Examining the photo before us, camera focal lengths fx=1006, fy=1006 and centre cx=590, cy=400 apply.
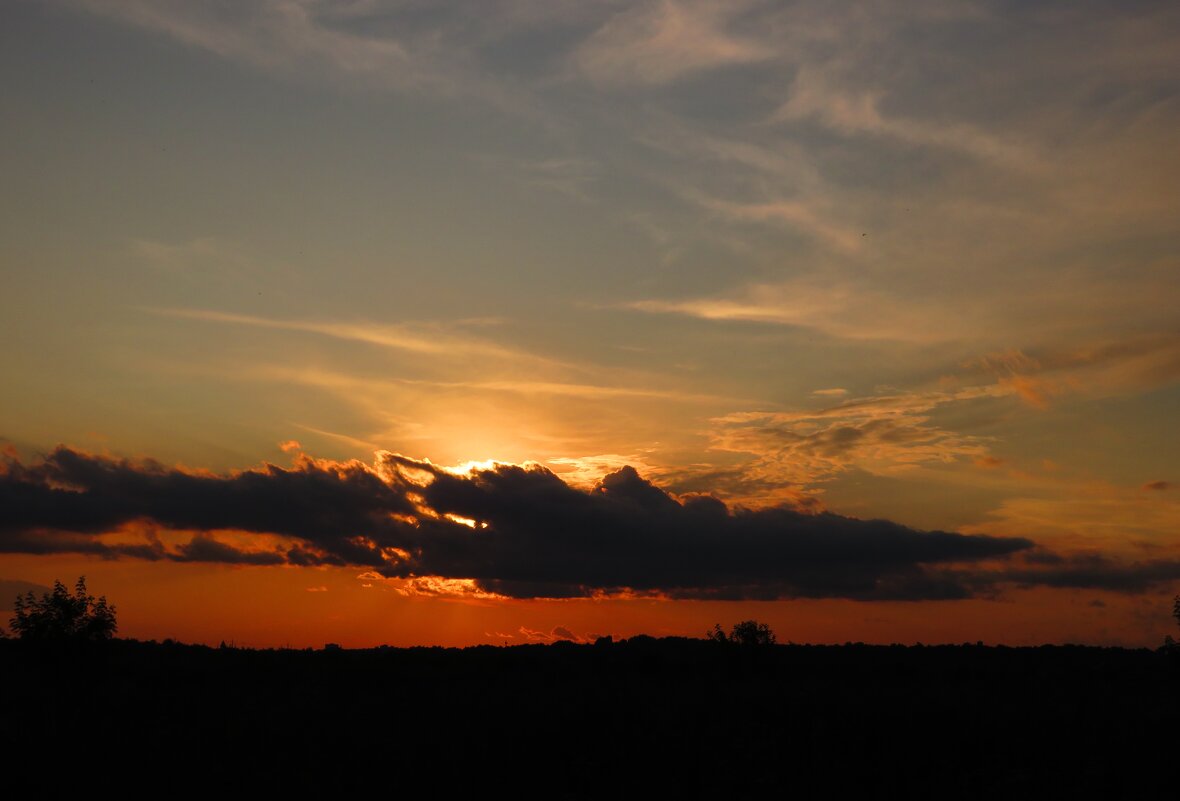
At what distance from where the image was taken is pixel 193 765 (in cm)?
3259

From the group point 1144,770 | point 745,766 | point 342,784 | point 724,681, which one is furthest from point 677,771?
point 724,681

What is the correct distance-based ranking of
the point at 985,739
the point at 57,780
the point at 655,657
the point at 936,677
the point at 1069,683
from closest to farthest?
1. the point at 57,780
2. the point at 985,739
3. the point at 1069,683
4. the point at 936,677
5. the point at 655,657

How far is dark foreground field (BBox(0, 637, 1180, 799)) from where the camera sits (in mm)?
31547

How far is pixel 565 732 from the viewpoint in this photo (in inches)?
1430

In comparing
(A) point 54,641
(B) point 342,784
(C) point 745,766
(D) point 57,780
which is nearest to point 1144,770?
(C) point 745,766

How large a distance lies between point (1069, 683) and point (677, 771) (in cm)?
3429

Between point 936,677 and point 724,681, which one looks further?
point 936,677

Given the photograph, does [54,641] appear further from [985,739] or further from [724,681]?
[985,739]

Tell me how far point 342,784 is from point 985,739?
73.2 feet

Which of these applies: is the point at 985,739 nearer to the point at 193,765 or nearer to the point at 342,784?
the point at 342,784

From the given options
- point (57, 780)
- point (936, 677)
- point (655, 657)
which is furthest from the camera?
point (655, 657)

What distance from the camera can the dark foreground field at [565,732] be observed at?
104ft

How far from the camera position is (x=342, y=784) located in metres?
31.2

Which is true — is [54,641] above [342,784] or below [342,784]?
above
